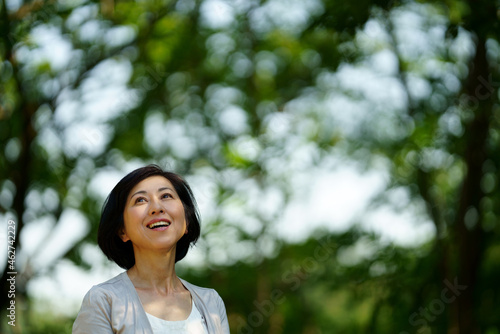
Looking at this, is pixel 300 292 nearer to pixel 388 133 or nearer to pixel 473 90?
pixel 388 133

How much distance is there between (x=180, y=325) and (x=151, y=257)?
30cm

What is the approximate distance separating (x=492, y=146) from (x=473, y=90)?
0.83 meters

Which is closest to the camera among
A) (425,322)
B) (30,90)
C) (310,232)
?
(425,322)

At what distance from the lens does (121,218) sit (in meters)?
2.63

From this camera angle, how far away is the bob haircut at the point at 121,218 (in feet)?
8.64

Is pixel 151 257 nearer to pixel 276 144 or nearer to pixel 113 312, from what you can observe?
pixel 113 312

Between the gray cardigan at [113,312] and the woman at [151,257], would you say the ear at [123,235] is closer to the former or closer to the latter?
the woman at [151,257]

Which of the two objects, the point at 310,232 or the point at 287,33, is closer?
the point at 287,33

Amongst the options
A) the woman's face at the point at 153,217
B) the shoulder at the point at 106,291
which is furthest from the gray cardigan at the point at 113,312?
the woman's face at the point at 153,217

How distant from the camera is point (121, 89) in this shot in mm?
10938

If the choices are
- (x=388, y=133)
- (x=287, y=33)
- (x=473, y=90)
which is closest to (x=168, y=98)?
(x=287, y=33)

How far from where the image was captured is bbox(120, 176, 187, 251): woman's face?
2.55 meters

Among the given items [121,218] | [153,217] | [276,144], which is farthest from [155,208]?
[276,144]

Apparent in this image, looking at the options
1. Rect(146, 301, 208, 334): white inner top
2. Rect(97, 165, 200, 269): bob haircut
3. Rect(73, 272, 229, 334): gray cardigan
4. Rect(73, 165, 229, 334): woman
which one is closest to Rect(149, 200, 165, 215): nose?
Rect(73, 165, 229, 334): woman
